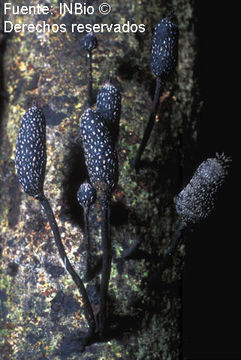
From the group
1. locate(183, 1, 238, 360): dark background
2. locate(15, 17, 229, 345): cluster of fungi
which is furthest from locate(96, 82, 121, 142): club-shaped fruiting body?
locate(183, 1, 238, 360): dark background

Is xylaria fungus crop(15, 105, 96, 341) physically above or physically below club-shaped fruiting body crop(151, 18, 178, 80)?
below

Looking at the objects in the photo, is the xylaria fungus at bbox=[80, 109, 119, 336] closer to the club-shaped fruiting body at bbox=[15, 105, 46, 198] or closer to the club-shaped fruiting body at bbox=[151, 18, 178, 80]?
the club-shaped fruiting body at bbox=[15, 105, 46, 198]

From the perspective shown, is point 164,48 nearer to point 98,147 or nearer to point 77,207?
point 98,147

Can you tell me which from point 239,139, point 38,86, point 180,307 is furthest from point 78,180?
point 239,139

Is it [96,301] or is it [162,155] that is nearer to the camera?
[96,301]

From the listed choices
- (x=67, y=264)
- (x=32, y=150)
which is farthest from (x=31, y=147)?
(x=67, y=264)

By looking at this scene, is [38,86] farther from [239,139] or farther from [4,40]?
[239,139]

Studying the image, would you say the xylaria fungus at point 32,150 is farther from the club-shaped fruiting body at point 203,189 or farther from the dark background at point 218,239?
the dark background at point 218,239

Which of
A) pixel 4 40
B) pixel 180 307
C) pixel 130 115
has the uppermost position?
pixel 4 40
